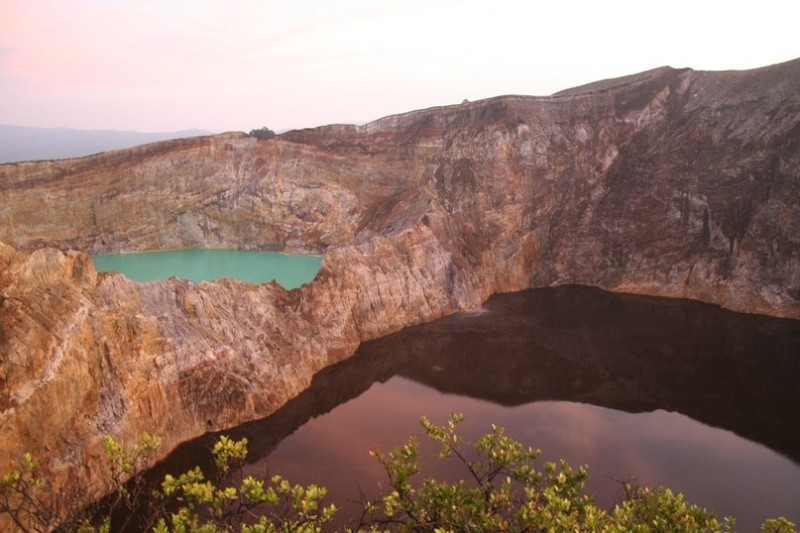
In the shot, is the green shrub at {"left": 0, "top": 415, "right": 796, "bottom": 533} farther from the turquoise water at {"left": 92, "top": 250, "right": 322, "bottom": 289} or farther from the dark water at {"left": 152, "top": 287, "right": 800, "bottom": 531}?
the turquoise water at {"left": 92, "top": 250, "right": 322, "bottom": 289}

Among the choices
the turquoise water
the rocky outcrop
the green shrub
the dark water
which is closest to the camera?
the green shrub

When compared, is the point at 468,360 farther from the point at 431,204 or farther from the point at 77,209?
the point at 77,209

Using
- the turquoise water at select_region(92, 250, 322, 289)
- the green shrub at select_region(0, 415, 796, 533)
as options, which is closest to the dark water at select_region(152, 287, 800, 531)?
the green shrub at select_region(0, 415, 796, 533)

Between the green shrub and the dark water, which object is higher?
the green shrub

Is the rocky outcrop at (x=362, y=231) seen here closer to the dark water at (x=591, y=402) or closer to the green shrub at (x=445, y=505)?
the dark water at (x=591, y=402)

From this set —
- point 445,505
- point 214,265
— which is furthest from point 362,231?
point 445,505

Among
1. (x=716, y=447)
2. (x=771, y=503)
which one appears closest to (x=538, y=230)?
(x=716, y=447)

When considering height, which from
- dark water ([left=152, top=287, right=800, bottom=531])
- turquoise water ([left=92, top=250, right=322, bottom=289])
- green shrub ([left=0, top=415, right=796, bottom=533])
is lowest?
dark water ([left=152, top=287, right=800, bottom=531])

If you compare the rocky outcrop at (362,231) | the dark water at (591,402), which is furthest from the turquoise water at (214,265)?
the dark water at (591,402)
